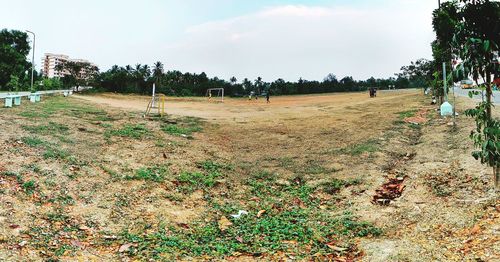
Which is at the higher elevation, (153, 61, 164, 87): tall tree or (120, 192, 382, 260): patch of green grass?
(153, 61, 164, 87): tall tree

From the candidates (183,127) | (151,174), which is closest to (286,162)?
(151,174)

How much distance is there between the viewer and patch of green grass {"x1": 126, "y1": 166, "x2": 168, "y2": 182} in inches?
321

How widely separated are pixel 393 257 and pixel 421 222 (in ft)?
3.88

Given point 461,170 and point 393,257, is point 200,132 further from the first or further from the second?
point 393,257

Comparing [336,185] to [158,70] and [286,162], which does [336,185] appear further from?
[158,70]

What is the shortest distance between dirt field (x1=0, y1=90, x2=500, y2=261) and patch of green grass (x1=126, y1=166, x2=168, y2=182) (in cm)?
4

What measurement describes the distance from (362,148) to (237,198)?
471cm

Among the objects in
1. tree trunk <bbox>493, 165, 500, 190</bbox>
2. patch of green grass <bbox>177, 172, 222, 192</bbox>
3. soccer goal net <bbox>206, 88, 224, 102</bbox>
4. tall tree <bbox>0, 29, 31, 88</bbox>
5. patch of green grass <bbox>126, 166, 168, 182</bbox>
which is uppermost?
tall tree <bbox>0, 29, 31, 88</bbox>

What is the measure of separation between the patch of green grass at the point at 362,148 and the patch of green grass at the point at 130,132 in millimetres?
6509

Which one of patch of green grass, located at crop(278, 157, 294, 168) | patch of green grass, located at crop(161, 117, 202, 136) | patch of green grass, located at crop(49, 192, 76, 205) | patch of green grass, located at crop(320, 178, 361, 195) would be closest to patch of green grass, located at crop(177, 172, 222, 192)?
patch of green grass, located at crop(278, 157, 294, 168)

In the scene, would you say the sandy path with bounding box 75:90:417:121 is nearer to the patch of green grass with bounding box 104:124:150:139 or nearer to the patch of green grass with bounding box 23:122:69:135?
the patch of green grass with bounding box 104:124:150:139

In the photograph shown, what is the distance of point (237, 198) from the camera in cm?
775

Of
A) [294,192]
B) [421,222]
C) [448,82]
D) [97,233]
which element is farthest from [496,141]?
[97,233]

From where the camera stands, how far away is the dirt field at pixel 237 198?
5234 millimetres
